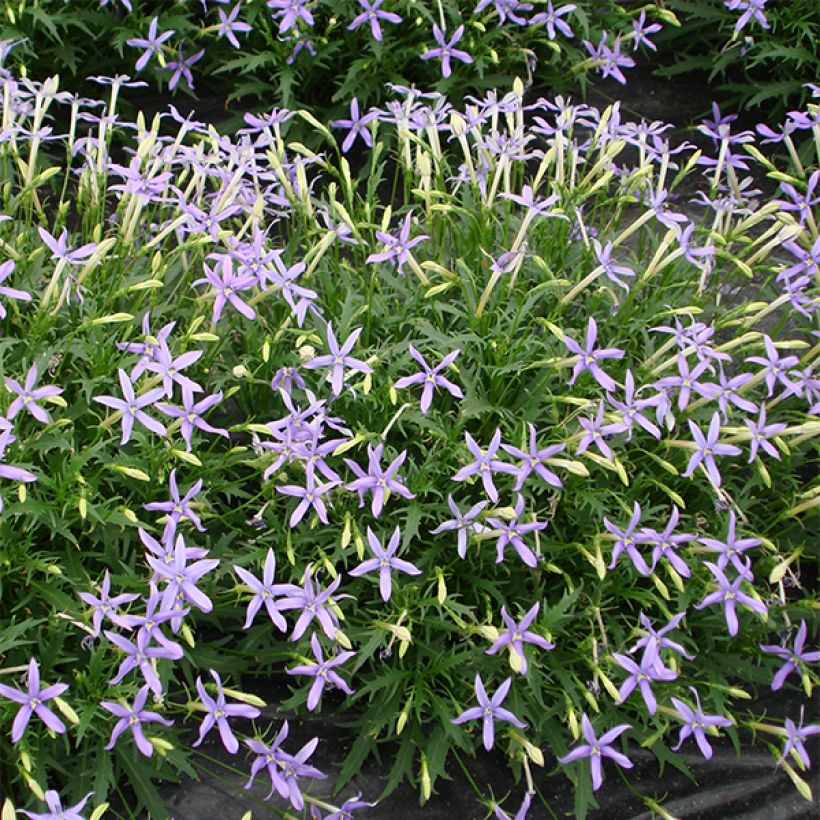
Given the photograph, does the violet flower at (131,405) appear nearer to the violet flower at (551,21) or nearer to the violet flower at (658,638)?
the violet flower at (658,638)

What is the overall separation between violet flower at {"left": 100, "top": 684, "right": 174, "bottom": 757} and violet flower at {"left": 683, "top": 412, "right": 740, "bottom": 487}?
5.26 feet

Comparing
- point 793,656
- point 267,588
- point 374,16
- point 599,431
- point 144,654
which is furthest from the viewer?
point 374,16

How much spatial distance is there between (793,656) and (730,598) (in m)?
0.40

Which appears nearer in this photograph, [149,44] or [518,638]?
[518,638]

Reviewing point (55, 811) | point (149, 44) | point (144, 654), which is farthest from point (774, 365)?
point (149, 44)

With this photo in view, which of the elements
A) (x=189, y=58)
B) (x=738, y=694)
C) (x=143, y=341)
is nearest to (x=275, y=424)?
(x=143, y=341)

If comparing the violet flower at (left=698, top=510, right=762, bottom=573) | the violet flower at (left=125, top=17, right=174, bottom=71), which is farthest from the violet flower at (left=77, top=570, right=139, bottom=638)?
the violet flower at (left=125, top=17, right=174, bottom=71)

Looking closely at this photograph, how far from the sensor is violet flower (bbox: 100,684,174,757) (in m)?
2.79

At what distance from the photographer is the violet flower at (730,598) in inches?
121

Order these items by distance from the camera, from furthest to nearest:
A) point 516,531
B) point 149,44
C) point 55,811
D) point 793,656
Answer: point 149,44 → point 793,656 → point 516,531 → point 55,811

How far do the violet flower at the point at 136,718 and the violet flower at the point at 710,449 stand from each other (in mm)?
1605

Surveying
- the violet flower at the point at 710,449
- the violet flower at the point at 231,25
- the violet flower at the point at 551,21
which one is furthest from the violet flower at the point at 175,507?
the violet flower at the point at 551,21

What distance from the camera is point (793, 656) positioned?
3.34 m

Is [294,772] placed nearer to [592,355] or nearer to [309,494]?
[309,494]
